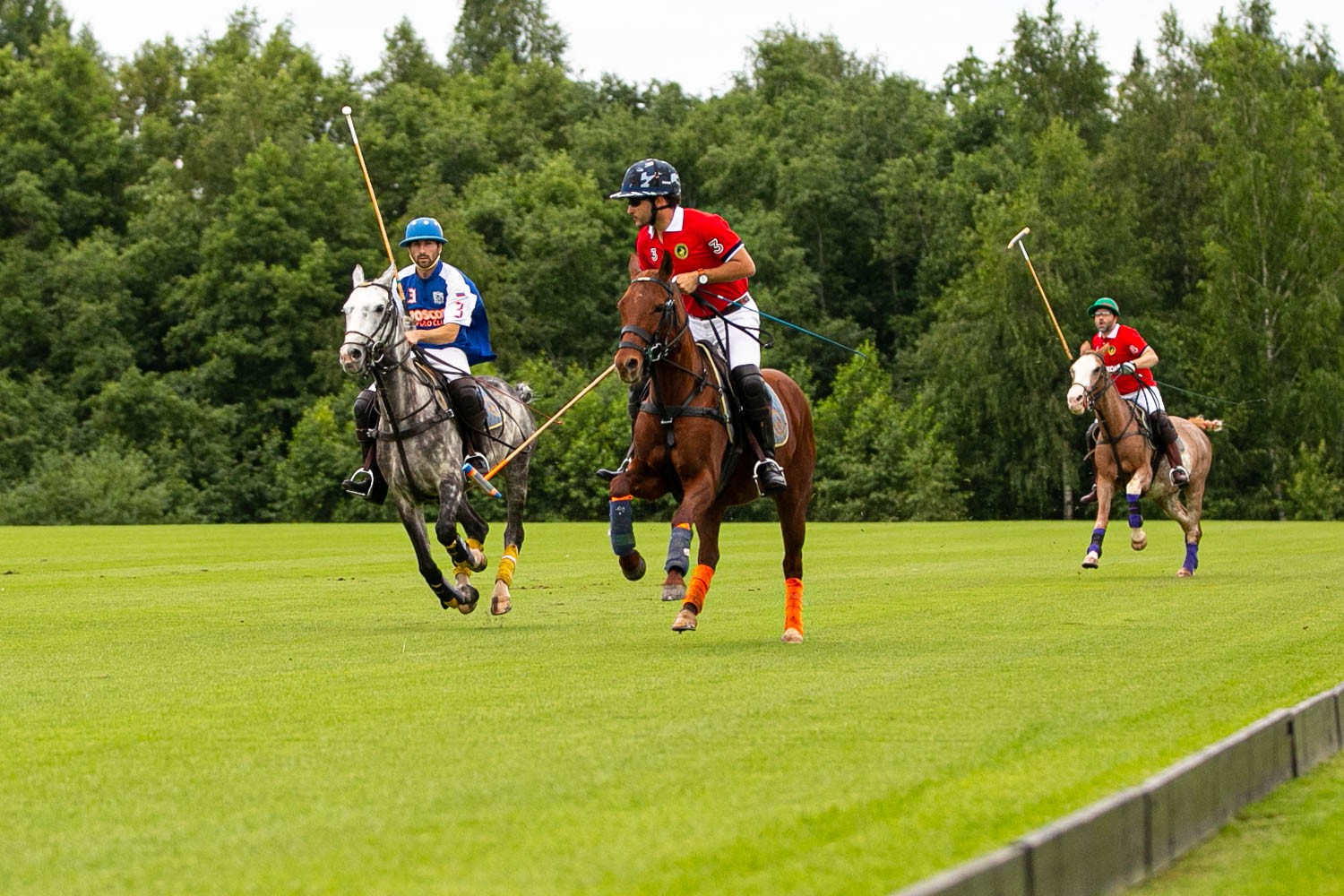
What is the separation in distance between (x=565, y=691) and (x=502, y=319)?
206 ft

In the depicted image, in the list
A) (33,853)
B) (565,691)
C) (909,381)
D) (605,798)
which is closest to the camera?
(33,853)

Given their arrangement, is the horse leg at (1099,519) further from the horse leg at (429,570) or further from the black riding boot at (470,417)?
the horse leg at (429,570)

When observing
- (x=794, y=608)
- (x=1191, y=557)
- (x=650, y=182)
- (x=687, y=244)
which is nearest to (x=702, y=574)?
(x=794, y=608)

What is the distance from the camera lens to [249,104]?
7619cm

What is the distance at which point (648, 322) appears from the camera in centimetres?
1146

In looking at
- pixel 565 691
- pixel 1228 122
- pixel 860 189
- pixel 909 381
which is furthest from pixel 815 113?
pixel 565 691

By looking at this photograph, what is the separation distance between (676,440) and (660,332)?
67cm

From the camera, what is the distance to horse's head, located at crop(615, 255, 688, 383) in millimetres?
11134

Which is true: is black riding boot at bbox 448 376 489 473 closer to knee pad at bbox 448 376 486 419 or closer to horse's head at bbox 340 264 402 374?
knee pad at bbox 448 376 486 419

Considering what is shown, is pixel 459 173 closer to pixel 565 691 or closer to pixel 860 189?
pixel 860 189

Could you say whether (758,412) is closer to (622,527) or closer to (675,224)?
(622,527)

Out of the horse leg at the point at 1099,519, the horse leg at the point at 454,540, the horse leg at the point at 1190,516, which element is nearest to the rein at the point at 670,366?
the horse leg at the point at 454,540

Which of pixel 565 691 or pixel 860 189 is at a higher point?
pixel 860 189

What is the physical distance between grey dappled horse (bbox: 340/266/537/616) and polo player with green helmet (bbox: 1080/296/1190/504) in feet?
28.5
